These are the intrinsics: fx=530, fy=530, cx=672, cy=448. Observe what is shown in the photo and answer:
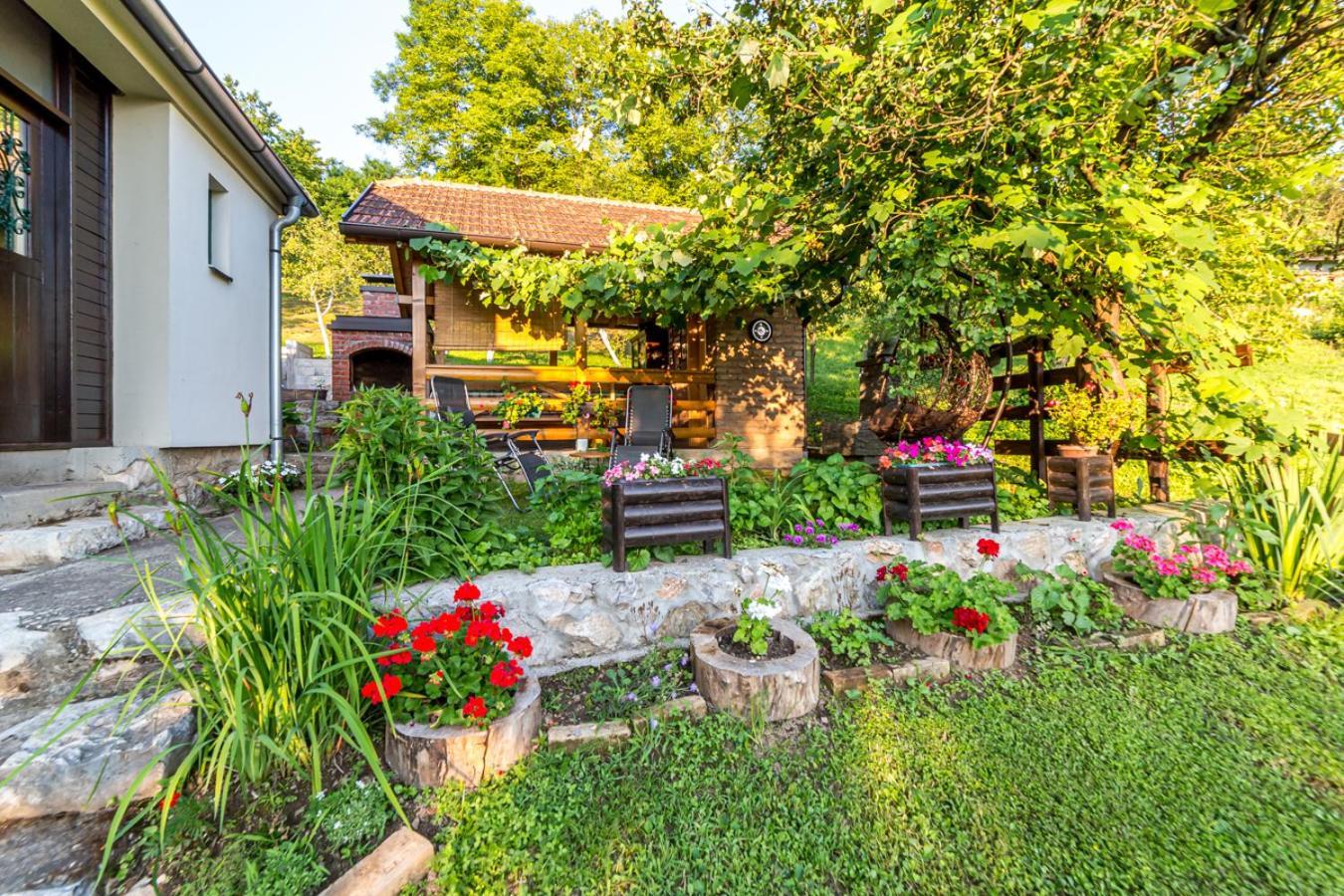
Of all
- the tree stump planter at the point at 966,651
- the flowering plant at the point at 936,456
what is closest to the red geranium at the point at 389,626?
the tree stump planter at the point at 966,651

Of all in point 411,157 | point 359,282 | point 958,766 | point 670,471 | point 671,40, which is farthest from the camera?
point 411,157

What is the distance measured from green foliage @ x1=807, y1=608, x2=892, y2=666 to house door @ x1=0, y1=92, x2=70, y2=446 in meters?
4.50

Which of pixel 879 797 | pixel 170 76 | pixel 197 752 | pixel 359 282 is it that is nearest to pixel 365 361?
pixel 359 282

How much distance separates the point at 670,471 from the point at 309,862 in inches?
76.2

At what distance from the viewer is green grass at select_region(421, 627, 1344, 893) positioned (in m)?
1.42

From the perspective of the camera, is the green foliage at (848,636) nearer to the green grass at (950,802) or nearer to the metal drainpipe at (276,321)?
the green grass at (950,802)

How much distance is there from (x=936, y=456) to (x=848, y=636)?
140cm

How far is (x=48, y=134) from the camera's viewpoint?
10.3 feet

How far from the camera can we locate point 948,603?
239cm

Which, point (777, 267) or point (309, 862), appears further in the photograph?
point (777, 267)

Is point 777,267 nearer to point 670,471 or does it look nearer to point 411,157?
point 670,471

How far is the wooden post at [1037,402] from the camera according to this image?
13.7ft

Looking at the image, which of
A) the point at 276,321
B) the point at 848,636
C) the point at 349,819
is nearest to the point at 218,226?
the point at 276,321

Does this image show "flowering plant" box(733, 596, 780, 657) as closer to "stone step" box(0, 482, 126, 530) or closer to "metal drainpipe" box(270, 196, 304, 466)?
"stone step" box(0, 482, 126, 530)
